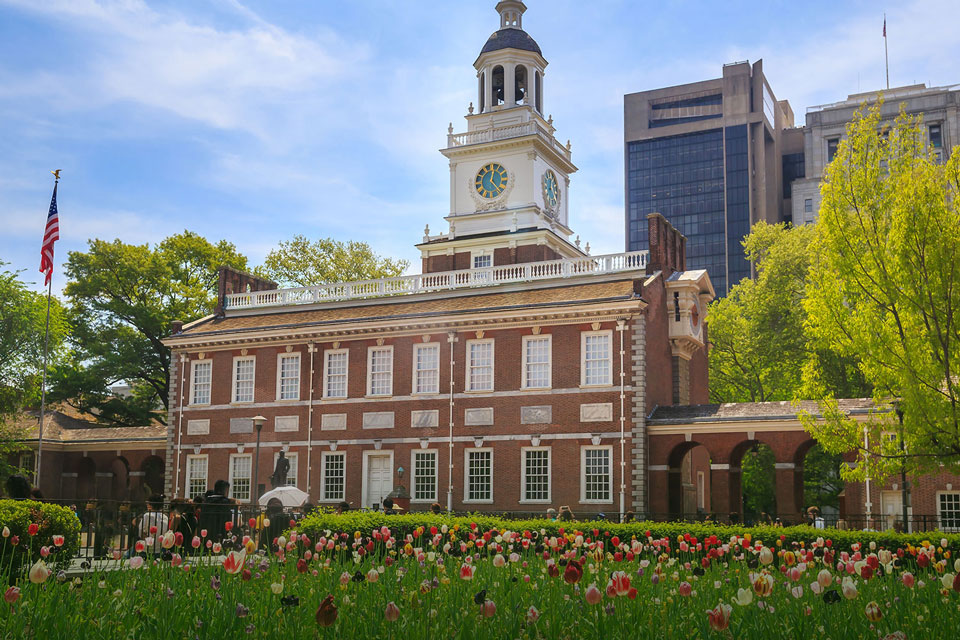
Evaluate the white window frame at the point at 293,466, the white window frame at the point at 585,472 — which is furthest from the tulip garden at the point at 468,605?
the white window frame at the point at 293,466

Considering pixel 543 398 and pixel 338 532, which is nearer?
pixel 338 532

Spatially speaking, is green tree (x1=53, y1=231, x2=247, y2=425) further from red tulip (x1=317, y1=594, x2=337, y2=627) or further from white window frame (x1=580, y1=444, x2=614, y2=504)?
red tulip (x1=317, y1=594, x2=337, y2=627)

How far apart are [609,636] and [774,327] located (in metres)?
46.4

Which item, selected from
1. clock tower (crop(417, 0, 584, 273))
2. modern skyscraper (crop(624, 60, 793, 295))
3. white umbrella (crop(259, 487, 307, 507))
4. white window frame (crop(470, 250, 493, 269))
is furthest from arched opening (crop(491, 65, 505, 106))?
modern skyscraper (crop(624, 60, 793, 295))

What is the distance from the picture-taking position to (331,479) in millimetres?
40938

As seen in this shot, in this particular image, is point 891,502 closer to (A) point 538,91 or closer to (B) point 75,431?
(A) point 538,91

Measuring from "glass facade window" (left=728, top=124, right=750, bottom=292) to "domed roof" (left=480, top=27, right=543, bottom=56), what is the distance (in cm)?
9481

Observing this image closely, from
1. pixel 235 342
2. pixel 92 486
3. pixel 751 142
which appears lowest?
pixel 92 486

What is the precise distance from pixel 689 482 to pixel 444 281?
13.6m

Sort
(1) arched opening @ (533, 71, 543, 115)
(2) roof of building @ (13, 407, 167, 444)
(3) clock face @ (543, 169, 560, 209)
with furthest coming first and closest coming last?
(1) arched opening @ (533, 71, 543, 115), (3) clock face @ (543, 169, 560, 209), (2) roof of building @ (13, 407, 167, 444)

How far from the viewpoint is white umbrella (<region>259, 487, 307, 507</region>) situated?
3216 centimetres

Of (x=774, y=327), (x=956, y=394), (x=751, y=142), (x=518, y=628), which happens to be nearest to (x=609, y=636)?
(x=518, y=628)

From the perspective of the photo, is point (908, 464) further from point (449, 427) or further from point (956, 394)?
point (449, 427)

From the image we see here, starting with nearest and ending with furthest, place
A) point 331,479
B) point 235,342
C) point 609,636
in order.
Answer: point 609,636 → point 331,479 → point 235,342
